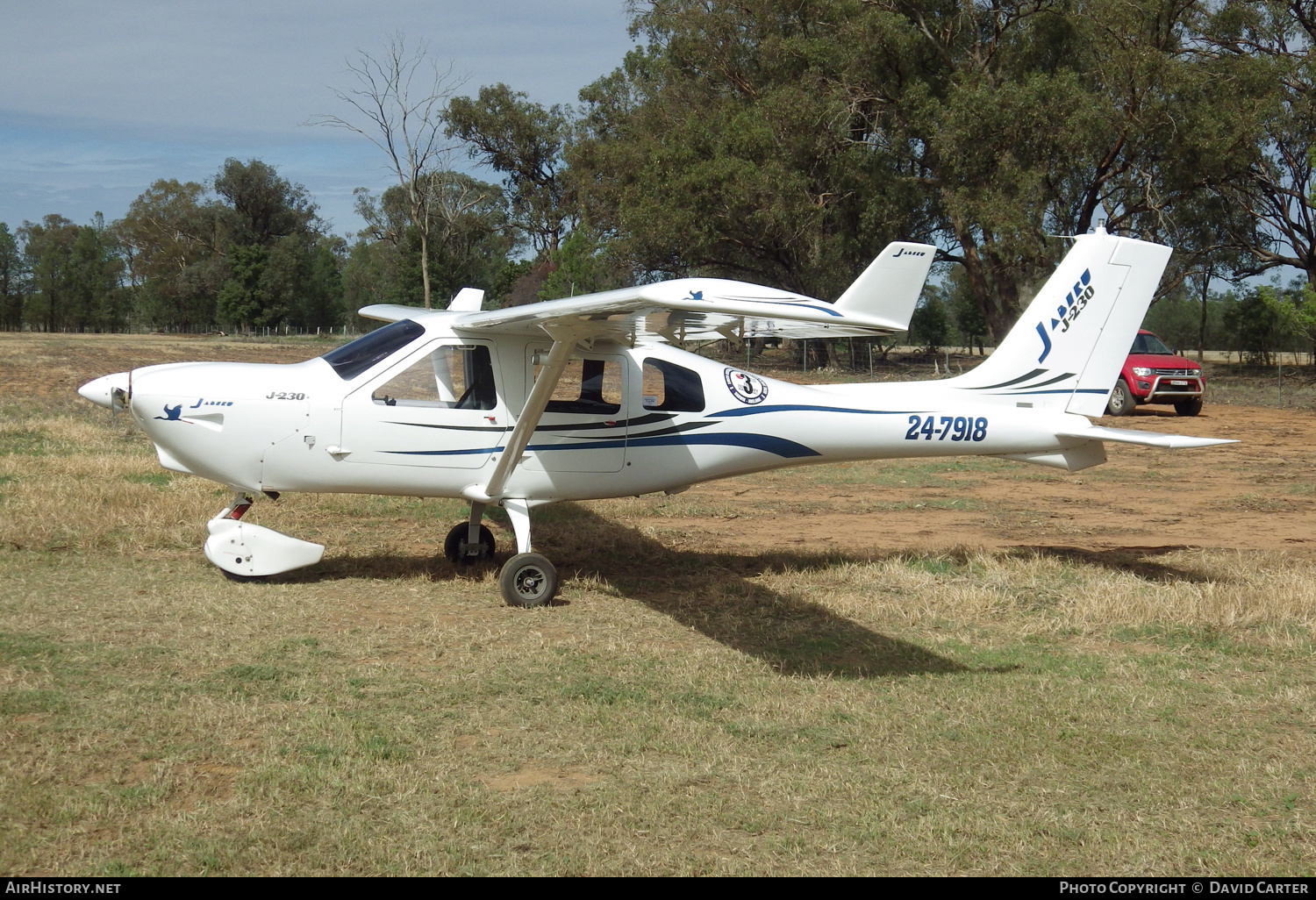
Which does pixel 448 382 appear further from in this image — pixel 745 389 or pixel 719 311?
pixel 719 311

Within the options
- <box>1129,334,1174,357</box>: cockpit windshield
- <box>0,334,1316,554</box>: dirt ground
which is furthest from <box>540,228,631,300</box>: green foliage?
<box>0,334,1316,554</box>: dirt ground

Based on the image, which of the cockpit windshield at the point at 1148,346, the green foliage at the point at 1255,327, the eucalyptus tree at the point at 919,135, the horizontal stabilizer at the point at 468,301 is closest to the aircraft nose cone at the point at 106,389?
the horizontal stabilizer at the point at 468,301

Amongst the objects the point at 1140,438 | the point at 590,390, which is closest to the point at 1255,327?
the point at 1140,438

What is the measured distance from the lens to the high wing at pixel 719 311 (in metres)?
5.75

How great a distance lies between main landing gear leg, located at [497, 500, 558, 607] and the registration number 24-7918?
3495 millimetres

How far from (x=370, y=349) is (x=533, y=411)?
5.17ft

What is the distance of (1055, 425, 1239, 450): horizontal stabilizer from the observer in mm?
8633

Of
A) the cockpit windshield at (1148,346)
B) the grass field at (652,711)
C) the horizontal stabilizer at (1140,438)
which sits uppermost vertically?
the cockpit windshield at (1148,346)

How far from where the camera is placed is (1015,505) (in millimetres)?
13891

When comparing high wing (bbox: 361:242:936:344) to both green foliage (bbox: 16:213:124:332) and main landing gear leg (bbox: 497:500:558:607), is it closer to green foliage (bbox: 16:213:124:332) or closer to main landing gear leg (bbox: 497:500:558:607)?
main landing gear leg (bbox: 497:500:558:607)

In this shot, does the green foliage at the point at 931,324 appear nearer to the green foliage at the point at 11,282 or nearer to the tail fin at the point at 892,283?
the tail fin at the point at 892,283

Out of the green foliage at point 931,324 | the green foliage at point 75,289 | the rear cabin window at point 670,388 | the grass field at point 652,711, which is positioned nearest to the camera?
the grass field at point 652,711

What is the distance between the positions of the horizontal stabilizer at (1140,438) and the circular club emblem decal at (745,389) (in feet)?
9.09
